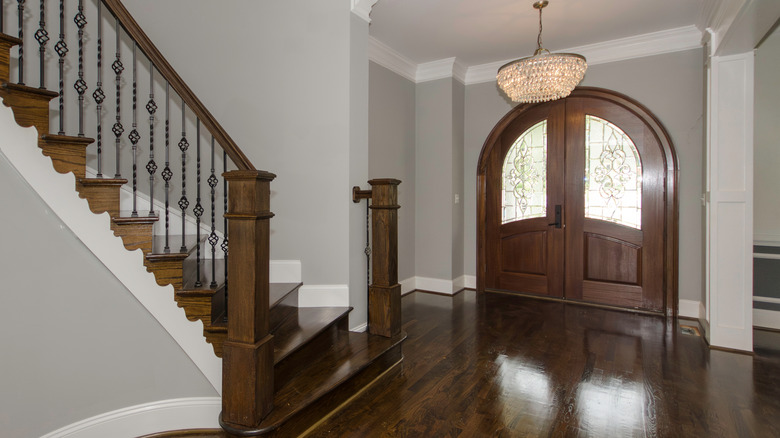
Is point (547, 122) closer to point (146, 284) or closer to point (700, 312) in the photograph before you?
point (700, 312)

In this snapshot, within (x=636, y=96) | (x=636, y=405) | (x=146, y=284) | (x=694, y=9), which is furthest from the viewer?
(x=636, y=96)

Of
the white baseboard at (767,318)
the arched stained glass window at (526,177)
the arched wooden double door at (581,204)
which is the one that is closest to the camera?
the white baseboard at (767,318)

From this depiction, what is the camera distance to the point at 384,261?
2.95 m

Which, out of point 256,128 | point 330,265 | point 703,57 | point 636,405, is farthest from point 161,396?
point 703,57

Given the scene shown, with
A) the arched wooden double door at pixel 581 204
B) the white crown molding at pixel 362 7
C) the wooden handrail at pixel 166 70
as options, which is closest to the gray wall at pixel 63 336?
the wooden handrail at pixel 166 70

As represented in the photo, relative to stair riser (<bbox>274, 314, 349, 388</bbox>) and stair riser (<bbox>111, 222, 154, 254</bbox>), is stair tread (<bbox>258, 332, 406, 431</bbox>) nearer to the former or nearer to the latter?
stair riser (<bbox>274, 314, 349, 388</bbox>)

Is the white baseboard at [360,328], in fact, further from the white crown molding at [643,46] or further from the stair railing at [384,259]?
the white crown molding at [643,46]

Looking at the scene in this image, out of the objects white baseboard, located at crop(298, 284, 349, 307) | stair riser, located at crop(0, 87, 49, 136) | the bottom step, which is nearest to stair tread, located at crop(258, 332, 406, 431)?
the bottom step

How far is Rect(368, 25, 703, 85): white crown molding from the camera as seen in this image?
3.86 metres

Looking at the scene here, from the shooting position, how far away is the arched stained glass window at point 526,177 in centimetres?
464

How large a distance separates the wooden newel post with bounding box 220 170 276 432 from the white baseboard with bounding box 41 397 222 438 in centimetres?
24

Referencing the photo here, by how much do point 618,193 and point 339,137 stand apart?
122 inches

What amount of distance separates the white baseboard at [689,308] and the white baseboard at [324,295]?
336 cm

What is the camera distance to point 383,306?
296cm
